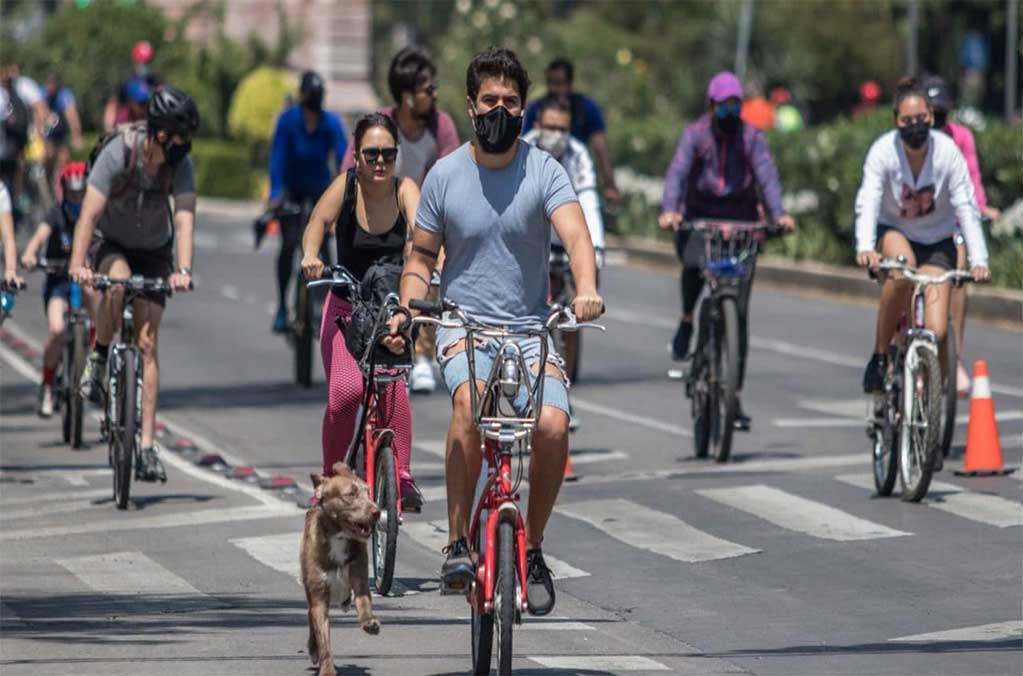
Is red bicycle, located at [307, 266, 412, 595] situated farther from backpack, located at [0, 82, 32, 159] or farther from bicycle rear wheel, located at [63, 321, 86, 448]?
backpack, located at [0, 82, 32, 159]

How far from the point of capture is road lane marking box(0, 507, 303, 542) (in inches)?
431

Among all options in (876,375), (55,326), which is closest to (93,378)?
(55,326)

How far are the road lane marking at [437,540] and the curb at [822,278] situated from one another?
10.9m

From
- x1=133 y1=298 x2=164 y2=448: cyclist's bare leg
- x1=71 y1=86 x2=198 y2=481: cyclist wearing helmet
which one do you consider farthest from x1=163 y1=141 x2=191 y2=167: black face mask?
x1=133 y1=298 x2=164 y2=448: cyclist's bare leg

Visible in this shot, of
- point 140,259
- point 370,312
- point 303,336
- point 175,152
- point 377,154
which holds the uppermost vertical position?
point 377,154

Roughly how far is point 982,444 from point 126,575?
4.86 meters

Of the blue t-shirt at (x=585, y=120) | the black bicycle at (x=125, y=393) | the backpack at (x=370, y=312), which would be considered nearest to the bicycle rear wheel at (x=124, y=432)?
the black bicycle at (x=125, y=393)

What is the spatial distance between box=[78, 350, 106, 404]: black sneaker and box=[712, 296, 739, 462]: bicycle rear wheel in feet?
11.0

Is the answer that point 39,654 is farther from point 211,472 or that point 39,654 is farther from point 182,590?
point 211,472

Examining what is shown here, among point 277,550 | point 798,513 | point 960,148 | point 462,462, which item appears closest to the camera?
point 462,462

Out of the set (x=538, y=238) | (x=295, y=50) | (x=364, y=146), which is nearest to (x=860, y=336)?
(x=364, y=146)

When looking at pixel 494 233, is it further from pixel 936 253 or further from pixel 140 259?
pixel 936 253

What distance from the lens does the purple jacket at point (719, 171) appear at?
44.0 feet

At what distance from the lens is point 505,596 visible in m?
7.07
